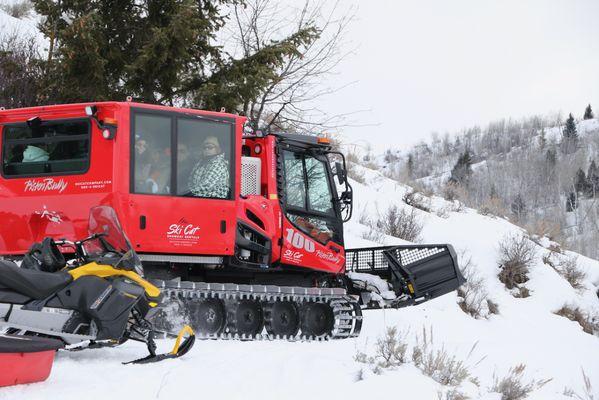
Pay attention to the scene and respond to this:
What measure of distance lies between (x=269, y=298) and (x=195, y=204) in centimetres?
158

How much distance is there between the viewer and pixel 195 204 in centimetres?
848

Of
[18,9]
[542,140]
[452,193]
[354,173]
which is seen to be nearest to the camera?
[354,173]

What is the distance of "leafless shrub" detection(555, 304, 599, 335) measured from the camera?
1669 centimetres

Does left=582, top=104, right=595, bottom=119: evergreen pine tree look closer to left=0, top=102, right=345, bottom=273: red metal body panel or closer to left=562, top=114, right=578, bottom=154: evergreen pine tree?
left=562, top=114, right=578, bottom=154: evergreen pine tree

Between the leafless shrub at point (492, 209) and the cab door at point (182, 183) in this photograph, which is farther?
the leafless shrub at point (492, 209)

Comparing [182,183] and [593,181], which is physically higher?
[182,183]

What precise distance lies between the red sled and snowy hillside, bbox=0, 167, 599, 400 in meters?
0.08

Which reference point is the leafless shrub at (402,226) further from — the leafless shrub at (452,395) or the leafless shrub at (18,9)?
the leafless shrub at (18,9)

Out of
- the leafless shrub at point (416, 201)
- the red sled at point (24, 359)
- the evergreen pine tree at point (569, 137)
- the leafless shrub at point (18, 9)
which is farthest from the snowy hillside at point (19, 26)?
the evergreen pine tree at point (569, 137)

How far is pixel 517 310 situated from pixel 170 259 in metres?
10.0

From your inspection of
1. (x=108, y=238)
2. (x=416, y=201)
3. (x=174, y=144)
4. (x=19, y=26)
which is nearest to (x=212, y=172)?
(x=174, y=144)

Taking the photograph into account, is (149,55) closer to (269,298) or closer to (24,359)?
(269,298)

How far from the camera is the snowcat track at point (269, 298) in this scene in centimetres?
851

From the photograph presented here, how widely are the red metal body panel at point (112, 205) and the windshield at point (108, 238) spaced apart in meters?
1.60
